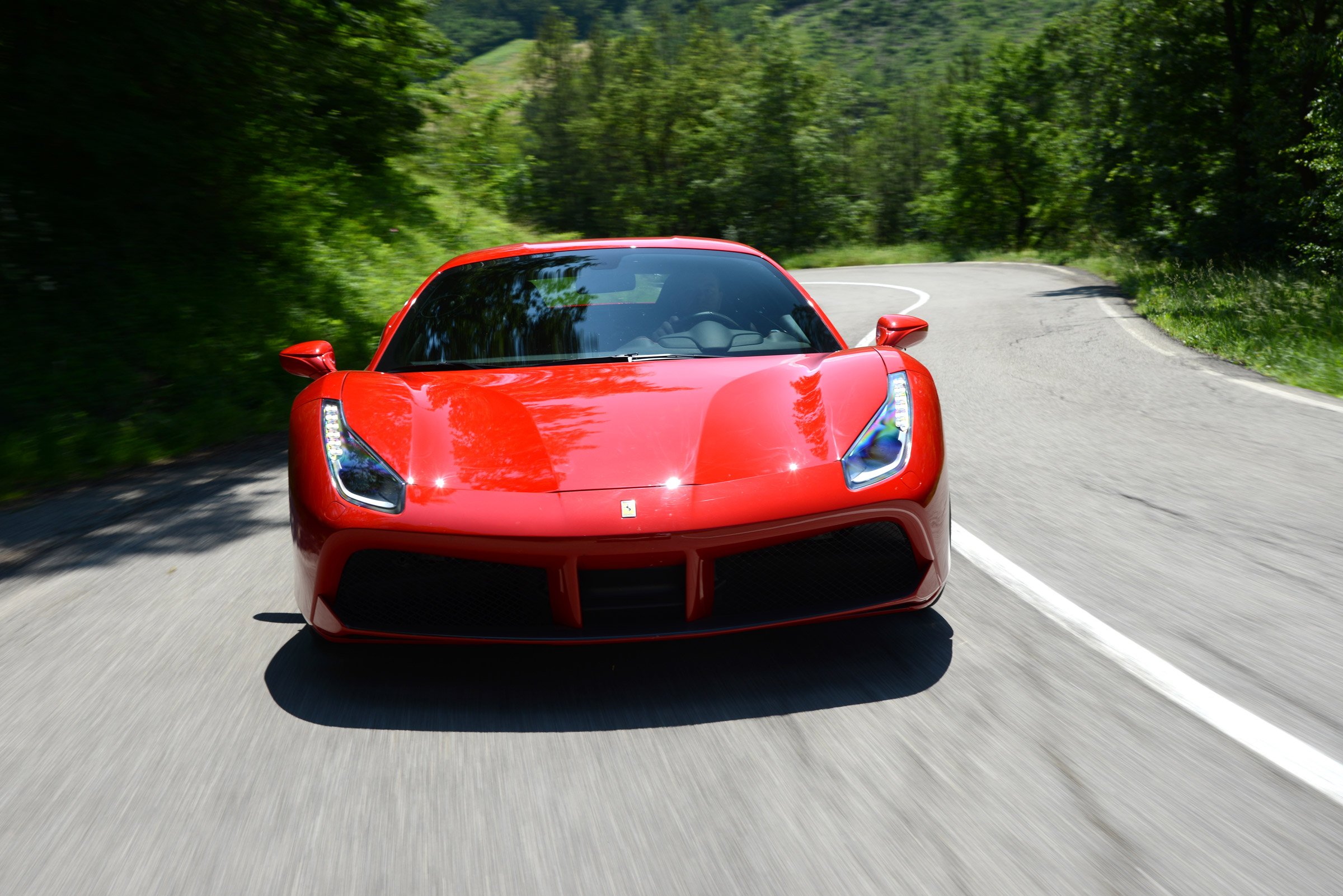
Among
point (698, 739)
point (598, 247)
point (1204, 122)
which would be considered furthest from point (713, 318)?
point (1204, 122)

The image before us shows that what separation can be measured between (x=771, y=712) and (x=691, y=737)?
0.82 feet

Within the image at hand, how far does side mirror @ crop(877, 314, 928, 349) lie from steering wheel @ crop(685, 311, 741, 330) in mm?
565

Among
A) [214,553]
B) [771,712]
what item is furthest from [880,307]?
[771,712]

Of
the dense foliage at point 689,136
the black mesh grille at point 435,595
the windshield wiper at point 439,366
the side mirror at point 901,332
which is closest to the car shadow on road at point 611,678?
the black mesh grille at point 435,595

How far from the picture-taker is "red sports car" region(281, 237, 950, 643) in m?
2.77

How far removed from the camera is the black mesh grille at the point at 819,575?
2.85 m

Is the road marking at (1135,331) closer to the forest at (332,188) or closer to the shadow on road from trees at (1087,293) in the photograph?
the forest at (332,188)

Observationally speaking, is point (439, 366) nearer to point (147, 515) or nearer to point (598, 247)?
point (598, 247)

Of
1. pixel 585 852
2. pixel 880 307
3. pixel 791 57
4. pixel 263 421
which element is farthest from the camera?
pixel 791 57

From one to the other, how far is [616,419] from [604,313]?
1.06 meters

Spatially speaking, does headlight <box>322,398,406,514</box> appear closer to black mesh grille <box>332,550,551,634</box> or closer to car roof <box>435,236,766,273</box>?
black mesh grille <box>332,550,551,634</box>

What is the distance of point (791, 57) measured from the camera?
48750 mm

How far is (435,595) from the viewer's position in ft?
9.36

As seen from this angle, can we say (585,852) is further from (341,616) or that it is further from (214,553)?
(214,553)
